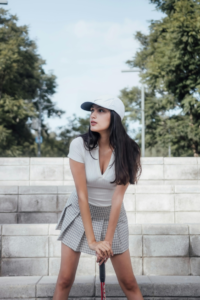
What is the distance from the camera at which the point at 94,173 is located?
272 centimetres

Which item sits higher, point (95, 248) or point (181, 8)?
point (181, 8)

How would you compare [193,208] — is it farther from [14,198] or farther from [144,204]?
[14,198]

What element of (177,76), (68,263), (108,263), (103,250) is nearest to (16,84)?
(177,76)

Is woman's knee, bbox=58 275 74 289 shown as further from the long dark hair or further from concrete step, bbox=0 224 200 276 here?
concrete step, bbox=0 224 200 276

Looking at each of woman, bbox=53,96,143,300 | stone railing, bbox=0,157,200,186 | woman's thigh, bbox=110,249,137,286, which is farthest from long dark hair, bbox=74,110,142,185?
stone railing, bbox=0,157,200,186

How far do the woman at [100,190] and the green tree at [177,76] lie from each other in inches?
475

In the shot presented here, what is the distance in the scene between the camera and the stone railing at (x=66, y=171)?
1027 cm

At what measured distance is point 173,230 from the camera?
469 centimetres

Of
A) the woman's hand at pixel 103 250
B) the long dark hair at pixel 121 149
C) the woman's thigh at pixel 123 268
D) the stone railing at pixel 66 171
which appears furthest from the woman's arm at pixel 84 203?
the stone railing at pixel 66 171

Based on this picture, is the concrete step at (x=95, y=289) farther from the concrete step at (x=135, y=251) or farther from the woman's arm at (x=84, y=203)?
the woman's arm at (x=84, y=203)

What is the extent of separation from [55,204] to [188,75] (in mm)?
10795

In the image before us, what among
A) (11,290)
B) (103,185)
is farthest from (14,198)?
(103,185)

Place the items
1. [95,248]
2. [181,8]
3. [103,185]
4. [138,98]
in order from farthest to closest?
[138,98] < [181,8] < [103,185] < [95,248]

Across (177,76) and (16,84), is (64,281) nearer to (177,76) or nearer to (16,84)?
(177,76)
